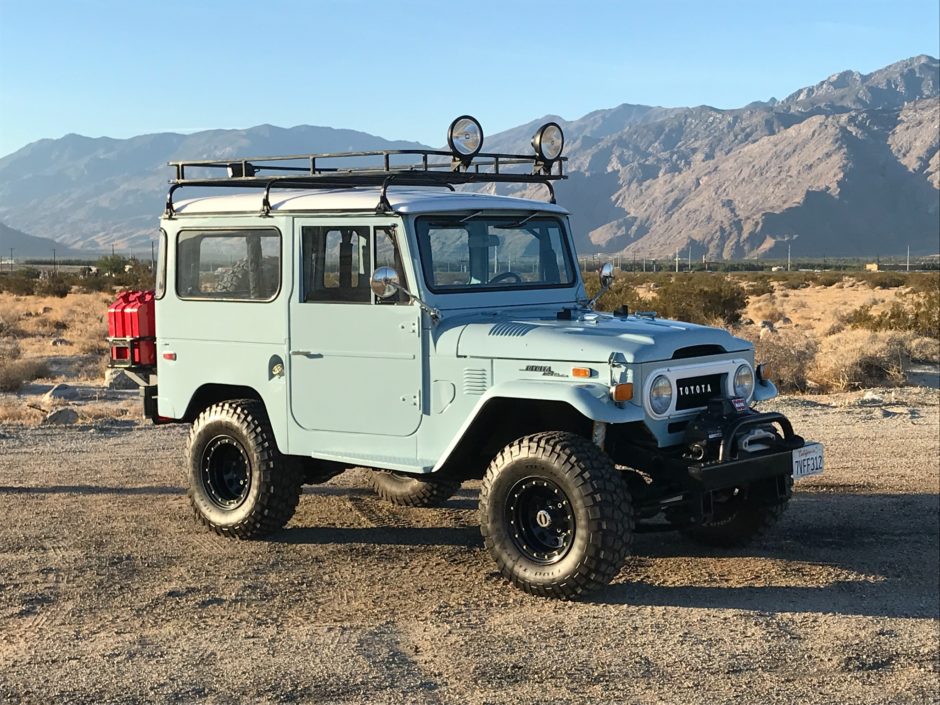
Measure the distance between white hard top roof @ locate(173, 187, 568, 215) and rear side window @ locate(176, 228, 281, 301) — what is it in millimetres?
191

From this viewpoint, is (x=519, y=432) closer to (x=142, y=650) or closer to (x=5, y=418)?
(x=142, y=650)

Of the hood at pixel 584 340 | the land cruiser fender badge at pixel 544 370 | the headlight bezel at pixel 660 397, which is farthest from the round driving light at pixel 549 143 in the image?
the headlight bezel at pixel 660 397

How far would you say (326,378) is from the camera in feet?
26.8

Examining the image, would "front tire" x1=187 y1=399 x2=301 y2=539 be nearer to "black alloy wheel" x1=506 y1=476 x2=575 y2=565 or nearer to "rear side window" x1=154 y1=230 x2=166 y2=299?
"rear side window" x1=154 y1=230 x2=166 y2=299

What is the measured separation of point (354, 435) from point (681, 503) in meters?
2.23

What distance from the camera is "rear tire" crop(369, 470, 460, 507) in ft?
32.3

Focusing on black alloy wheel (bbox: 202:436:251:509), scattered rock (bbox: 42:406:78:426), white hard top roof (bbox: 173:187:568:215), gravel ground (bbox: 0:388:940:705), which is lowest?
gravel ground (bbox: 0:388:940:705)

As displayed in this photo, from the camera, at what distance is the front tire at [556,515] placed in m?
6.92

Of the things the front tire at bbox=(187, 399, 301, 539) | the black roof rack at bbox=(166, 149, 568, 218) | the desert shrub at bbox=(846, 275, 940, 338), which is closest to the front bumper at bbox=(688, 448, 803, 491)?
the black roof rack at bbox=(166, 149, 568, 218)

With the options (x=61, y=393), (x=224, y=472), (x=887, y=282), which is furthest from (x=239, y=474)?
(x=887, y=282)

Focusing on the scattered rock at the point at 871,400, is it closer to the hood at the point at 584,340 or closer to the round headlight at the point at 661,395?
the hood at the point at 584,340

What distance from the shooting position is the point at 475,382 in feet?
24.5

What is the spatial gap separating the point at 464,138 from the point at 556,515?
9.25 feet

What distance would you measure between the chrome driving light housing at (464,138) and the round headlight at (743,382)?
7.78 ft
